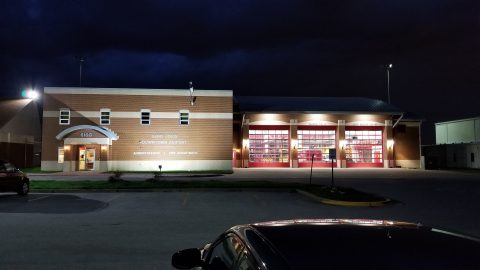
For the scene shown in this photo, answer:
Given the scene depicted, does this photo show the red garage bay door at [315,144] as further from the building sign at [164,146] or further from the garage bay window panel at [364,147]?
the building sign at [164,146]

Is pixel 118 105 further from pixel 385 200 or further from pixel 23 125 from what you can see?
pixel 385 200

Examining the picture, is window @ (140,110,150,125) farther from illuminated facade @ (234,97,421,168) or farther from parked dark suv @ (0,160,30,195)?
parked dark suv @ (0,160,30,195)

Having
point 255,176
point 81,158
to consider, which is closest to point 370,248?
point 255,176

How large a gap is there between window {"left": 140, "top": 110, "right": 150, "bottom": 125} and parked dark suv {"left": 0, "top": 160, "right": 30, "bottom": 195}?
24618mm

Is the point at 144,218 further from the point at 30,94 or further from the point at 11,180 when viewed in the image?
the point at 30,94

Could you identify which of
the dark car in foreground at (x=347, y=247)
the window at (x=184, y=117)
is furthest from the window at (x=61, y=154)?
the dark car in foreground at (x=347, y=247)

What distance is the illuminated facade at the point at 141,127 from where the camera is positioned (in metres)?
42.9

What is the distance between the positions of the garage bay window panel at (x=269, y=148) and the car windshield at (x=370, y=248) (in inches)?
1967

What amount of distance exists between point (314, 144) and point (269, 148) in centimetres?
553

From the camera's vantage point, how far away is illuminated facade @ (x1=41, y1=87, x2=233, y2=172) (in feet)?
141

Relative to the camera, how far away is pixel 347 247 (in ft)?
7.73

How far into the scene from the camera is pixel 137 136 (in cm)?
4381

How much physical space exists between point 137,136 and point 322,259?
42941mm

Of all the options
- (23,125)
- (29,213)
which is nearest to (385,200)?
(29,213)
